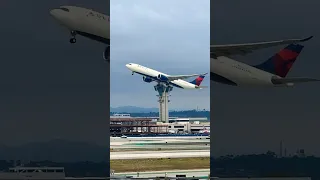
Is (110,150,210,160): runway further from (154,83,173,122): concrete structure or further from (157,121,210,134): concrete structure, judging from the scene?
(154,83,173,122): concrete structure

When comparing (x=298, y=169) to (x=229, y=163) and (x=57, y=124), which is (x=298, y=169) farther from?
(x=57, y=124)

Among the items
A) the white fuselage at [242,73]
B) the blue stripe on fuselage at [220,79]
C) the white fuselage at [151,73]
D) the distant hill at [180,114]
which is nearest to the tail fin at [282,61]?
the white fuselage at [242,73]

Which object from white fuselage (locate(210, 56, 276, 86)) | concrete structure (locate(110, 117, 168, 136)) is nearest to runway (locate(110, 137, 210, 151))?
concrete structure (locate(110, 117, 168, 136))

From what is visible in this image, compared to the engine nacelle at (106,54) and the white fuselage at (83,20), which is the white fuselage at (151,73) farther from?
the engine nacelle at (106,54)

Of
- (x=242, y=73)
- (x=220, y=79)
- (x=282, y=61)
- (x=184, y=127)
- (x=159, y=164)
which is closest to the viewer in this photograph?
(x=282, y=61)

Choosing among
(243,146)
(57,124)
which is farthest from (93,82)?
(243,146)

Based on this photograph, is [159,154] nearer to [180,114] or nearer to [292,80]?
[180,114]

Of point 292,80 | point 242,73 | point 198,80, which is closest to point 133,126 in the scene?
point 198,80
